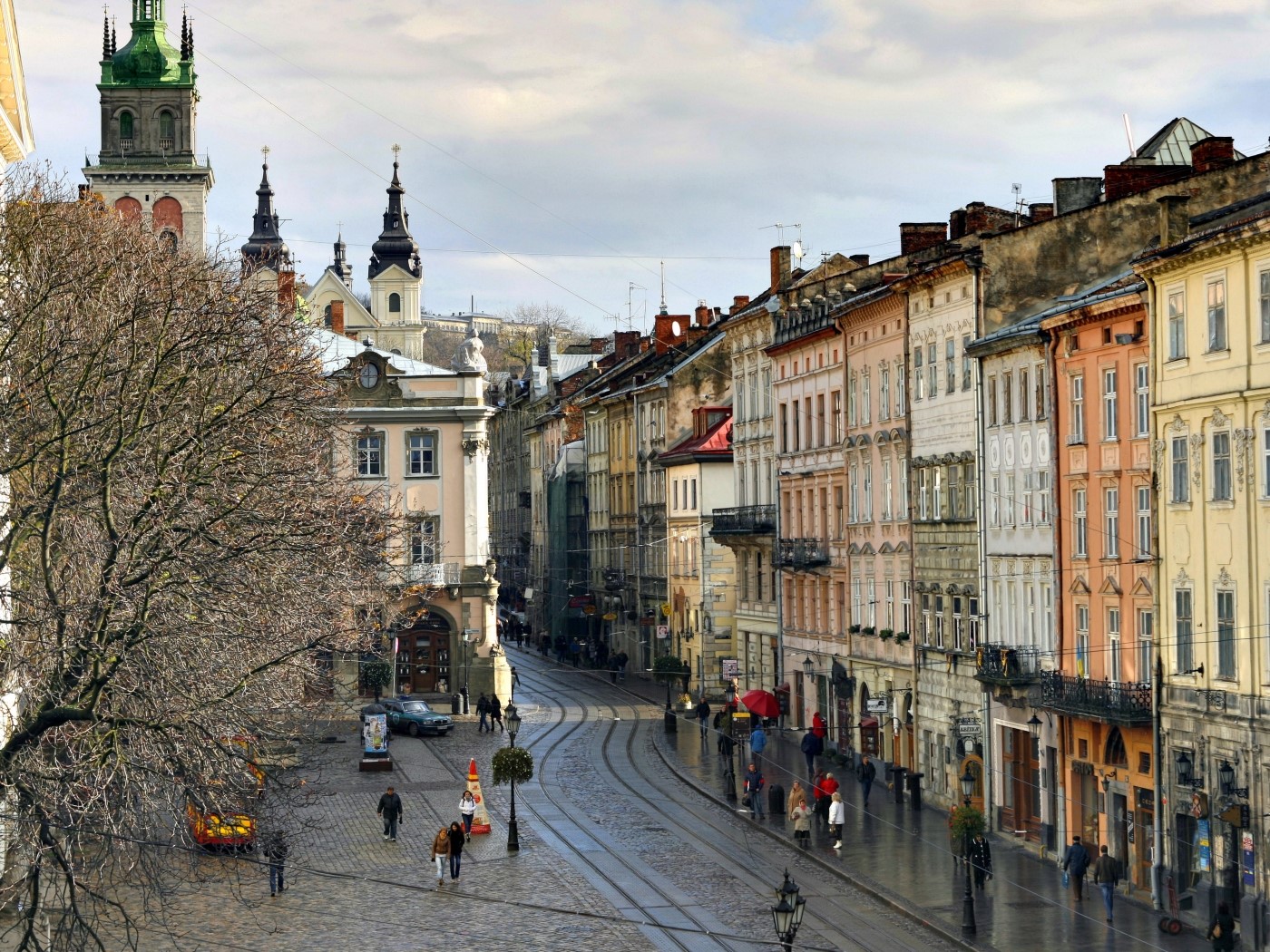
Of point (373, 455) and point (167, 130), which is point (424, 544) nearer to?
point (373, 455)

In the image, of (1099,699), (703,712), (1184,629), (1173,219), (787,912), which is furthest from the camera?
(703,712)

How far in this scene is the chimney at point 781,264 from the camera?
75188 mm

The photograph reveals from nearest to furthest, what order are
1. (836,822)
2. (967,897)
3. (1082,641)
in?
1. (967,897)
2. (1082,641)
3. (836,822)

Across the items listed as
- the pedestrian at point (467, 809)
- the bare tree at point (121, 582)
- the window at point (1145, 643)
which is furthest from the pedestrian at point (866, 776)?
the bare tree at point (121, 582)

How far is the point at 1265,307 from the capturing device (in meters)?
34.8

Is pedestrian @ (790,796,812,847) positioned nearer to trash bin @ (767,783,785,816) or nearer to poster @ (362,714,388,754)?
trash bin @ (767,783,785,816)

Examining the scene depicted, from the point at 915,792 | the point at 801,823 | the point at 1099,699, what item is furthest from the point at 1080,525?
the point at 915,792

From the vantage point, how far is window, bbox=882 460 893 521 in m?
56.7

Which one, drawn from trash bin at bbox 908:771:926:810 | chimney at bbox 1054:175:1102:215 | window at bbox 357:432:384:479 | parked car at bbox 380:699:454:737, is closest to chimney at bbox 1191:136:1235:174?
chimney at bbox 1054:175:1102:215

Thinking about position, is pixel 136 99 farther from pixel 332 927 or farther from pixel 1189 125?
pixel 332 927

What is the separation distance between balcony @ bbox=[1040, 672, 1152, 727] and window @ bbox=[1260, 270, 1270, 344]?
760cm

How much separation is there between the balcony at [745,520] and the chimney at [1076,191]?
21065 millimetres

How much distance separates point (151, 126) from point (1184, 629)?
81518mm

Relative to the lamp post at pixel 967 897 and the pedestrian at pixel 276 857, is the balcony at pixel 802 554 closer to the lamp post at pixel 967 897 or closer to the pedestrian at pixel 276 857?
the lamp post at pixel 967 897
